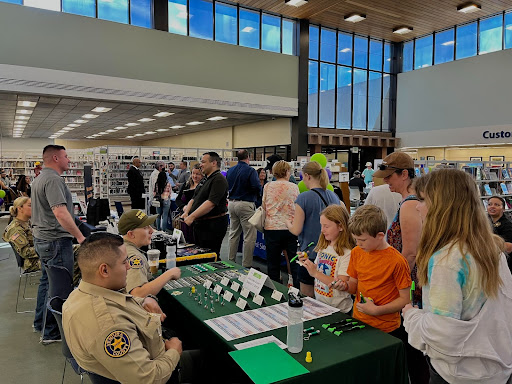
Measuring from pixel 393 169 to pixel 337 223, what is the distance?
511 mm

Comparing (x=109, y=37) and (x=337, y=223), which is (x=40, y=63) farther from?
(x=337, y=223)

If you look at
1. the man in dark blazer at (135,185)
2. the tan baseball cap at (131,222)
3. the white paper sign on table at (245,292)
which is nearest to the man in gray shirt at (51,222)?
the tan baseball cap at (131,222)

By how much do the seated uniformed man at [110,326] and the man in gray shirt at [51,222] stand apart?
1.83m

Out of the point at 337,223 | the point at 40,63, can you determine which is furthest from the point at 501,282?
the point at 40,63

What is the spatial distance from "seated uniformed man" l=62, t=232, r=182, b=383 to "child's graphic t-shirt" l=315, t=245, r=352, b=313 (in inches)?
41.3

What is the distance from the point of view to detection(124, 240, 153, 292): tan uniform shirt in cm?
220

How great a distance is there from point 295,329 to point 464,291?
0.70 meters

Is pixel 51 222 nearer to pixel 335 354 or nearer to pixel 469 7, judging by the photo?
pixel 335 354

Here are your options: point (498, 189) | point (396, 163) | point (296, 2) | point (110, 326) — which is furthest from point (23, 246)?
point (296, 2)

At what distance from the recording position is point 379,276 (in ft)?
6.46

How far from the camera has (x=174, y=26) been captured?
10453 millimetres

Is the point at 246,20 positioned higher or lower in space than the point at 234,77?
higher

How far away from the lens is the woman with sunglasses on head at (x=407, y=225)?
2.05 metres

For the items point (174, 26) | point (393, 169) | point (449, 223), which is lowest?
point (449, 223)
